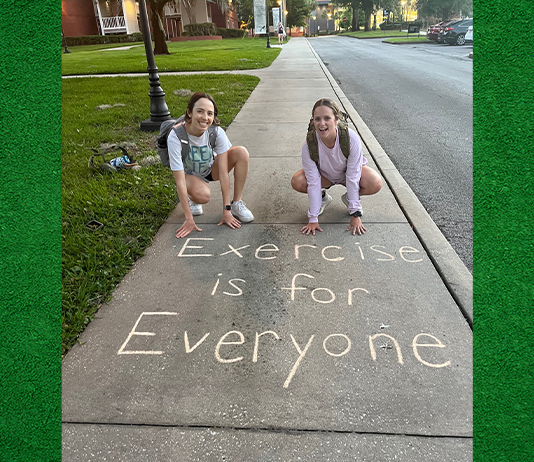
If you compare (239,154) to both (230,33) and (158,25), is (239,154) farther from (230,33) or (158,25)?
(230,33)

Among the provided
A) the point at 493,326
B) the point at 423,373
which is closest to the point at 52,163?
the point at 423,373

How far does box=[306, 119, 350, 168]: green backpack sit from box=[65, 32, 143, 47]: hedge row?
42.4 m

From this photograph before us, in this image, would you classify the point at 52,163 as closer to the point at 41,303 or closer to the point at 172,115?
the point at 41,303

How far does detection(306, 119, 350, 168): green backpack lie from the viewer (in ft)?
11.1

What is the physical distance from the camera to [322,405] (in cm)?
197

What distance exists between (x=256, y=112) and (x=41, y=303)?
6.60 metres

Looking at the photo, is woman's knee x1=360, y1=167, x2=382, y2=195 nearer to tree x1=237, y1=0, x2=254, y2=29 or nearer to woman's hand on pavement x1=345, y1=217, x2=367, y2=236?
woman's hand on pavement x1=345, y1=217, x2=367, y2=236

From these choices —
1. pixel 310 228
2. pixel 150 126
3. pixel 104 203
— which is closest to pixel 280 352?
pixel 310 228

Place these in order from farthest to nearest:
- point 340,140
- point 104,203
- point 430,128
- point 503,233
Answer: point 430,128 < point 104,203 < point 340,140 < point 503,233

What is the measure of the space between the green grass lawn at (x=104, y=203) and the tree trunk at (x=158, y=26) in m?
14.8

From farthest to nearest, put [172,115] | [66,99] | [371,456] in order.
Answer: [66,99] → [172,115] → [371,456]

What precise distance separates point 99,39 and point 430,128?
40.6 metres

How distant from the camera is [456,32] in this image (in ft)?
86.6

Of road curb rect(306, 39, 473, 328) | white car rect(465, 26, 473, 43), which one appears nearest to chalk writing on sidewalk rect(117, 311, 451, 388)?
road curb rect(306, 39, 473, 328)
